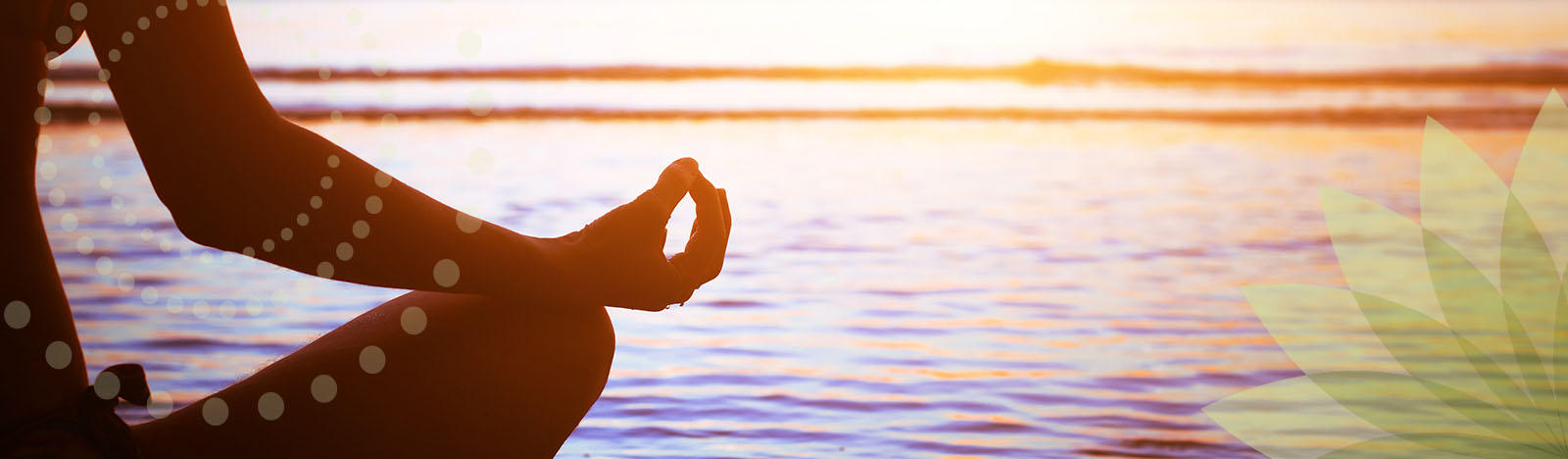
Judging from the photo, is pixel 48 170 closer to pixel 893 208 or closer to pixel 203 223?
pixel 893 208

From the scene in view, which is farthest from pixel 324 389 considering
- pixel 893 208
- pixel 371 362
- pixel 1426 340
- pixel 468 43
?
pixel 468 43

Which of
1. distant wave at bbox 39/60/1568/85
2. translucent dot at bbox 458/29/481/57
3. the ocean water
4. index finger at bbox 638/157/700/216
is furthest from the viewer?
translucent dot at bbox 458/29/481/57

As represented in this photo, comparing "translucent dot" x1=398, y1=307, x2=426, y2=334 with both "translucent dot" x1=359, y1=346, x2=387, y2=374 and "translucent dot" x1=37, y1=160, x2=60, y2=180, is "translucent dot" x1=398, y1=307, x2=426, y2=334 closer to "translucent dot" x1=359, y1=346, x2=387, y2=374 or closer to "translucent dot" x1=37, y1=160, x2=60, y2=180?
"translucent dot" x1=359, y1=346, x2=387, y2=374

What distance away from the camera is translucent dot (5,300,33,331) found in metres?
0.93

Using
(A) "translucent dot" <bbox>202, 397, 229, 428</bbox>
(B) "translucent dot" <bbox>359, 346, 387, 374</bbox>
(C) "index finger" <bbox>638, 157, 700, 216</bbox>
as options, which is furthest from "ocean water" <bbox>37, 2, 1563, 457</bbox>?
(C) "index finger" <bbox>638, 157, 700, 216</bbox>

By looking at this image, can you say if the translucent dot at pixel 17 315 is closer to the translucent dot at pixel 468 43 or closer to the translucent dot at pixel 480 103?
the translucent dot at pixel 480 103

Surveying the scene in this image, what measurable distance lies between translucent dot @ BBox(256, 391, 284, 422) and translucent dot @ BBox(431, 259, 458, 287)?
0.61 feet

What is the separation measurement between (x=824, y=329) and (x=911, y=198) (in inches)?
119

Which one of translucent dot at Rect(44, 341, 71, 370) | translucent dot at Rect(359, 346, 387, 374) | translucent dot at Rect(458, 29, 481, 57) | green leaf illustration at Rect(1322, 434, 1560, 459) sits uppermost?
translucent dot at Rect(458, 29, 481, 57)

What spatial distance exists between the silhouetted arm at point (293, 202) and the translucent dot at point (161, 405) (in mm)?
2475

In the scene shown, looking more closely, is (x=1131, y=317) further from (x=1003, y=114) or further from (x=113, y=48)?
(x=1003, y=114)

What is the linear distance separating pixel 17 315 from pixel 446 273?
0.28 meters

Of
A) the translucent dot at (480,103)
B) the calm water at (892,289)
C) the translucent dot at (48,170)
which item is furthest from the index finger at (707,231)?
the translucent dot at (480,103)

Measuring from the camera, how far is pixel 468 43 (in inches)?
738
